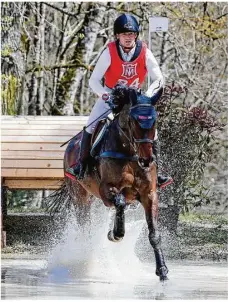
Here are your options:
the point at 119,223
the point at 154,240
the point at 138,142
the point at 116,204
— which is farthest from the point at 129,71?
the point at 154,240

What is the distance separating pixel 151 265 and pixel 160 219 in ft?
8.77

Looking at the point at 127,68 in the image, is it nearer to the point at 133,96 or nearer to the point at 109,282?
the point at 133,96

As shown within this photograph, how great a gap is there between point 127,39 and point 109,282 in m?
2.48

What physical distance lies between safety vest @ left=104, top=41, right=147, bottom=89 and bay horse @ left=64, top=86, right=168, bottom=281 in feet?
1.46

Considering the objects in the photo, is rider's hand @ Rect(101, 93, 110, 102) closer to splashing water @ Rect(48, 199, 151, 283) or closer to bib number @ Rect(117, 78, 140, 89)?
bib number @ Rect(117, 78, 140, 89)

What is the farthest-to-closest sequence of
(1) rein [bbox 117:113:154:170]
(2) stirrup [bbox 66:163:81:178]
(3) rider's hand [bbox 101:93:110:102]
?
(2) stirrup [bbox 66:163:81:178] < (3) rider's hand [bbox 101:93:110:102] < (1) rein [bbox 117:113:154:170]

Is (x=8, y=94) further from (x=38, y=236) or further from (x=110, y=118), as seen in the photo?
(x=110, y=118)

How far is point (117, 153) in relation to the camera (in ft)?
31.8

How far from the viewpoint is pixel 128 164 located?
9.62 meters

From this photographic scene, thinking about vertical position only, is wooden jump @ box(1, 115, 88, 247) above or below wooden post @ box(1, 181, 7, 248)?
above

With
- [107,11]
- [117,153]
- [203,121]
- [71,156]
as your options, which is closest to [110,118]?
[117,153]

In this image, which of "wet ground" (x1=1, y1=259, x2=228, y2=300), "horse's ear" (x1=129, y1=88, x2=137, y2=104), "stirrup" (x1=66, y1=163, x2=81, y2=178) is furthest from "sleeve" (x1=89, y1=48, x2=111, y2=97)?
"wet ground" (x1=1, y1=259, x2=228, y2=300)

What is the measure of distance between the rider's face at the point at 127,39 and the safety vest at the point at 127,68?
0.08 meters

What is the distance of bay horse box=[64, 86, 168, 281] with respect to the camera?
29.6ft
